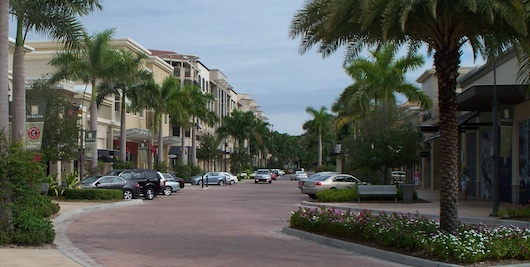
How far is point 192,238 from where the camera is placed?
16.0 metres

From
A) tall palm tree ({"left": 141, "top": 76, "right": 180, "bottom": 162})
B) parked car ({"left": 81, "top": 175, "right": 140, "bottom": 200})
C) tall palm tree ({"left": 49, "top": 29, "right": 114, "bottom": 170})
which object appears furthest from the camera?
tall palm tree ({"left": 141, "top": 76, "right": 180, "bottom": 162})

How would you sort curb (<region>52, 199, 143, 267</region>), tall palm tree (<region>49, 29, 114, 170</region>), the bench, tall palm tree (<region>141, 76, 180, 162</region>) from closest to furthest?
1. curb (<region>52, 199, 143, 267</region>)
2. the bench
3. tall palm tree (<region>49, 29, 114, 170</region>)
4. tall palm tree (<region>141, 76, 180, 162</region>)

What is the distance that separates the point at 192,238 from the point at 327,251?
156 inches

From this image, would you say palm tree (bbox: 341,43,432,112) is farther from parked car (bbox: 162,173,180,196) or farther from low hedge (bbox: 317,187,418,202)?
parked car (bbox: 162,173,180,196)

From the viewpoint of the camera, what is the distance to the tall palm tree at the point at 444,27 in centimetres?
1230

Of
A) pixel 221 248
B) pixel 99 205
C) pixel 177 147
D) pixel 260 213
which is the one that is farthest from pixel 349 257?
pixel 177 147

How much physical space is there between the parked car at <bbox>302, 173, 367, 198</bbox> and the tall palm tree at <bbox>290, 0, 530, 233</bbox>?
1905cm

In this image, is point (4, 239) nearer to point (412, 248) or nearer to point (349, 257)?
point (349, 257)

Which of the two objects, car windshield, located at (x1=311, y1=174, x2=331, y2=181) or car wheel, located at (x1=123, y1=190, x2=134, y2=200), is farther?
car windshield, located at (x1=311, y1=174, x2=331, y2=181)

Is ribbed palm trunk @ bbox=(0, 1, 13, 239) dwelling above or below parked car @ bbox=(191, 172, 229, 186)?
above

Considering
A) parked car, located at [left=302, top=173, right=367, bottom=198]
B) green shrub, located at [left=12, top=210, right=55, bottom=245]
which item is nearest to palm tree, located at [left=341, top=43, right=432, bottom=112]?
parked car, located at [left=302, top=173, right=367, bottom=198]

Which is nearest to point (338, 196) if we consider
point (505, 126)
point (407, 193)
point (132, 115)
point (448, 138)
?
point (407, 193)

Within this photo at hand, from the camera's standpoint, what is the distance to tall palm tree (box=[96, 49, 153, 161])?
1474 inches

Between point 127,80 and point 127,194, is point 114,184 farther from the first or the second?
point 127,80
